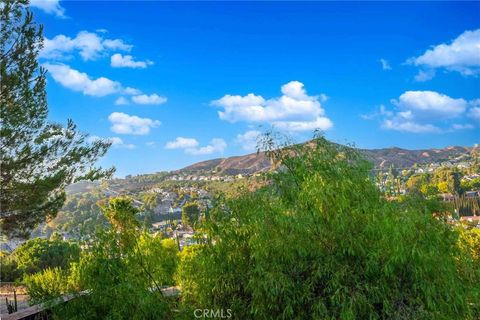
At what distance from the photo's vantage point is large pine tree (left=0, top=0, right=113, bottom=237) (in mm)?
11016

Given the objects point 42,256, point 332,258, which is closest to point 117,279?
point 332,258

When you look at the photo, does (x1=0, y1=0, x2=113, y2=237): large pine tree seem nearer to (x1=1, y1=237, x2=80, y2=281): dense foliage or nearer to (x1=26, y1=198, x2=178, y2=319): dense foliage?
(x1=26, y1=198, x2=178, y2=319): dense foliage

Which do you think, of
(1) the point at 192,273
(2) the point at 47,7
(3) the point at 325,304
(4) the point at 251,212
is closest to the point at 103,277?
(1) the point at 192,273

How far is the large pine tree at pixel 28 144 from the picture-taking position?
11016 millimetres

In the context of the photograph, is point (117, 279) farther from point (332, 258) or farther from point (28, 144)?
point (28, 144)

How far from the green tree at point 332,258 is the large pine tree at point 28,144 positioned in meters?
6.92

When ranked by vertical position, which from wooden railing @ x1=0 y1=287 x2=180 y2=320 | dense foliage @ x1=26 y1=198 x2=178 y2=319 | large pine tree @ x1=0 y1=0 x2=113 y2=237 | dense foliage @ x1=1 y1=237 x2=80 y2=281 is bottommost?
dense foliage @ x1=1 y1=237 x2=80 y2=281

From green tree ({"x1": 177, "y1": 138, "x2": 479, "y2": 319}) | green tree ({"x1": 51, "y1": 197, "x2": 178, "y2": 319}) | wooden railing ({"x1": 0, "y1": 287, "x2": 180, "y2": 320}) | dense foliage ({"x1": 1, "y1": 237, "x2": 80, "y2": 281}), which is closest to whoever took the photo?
green tree ({"x1": 177, "y1": 138, "x2": 479, "y2": 319})

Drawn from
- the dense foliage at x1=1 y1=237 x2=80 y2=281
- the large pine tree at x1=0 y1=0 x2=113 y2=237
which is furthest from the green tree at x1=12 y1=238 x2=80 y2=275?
the large pine tree at x1=0 y1=0 x2=113 y2=237

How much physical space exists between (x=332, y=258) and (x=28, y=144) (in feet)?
30.0

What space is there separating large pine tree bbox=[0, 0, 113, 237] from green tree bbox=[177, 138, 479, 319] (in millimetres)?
6920

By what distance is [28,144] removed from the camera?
11.8 meters

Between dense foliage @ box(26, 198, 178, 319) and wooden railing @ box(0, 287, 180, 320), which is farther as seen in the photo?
wooden railing @ box(0, 287, 180, 320)

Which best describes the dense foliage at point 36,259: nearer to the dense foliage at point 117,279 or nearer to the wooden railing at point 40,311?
the wooden railing at point 40,311
